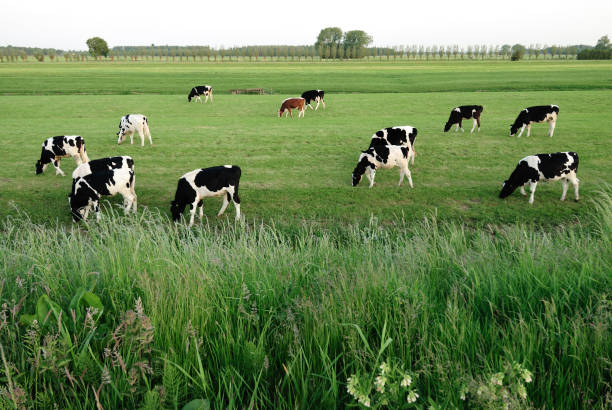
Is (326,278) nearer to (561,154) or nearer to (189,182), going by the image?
(189,182)

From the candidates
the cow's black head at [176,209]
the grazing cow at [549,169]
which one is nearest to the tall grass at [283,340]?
the cow's black head at [176,209]

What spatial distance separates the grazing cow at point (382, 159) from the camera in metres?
13.0

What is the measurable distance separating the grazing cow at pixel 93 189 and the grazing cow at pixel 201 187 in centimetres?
131

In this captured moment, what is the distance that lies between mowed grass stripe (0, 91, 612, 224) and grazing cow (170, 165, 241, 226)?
1052 millimetres

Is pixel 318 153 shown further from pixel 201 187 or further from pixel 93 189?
pixel 93 189

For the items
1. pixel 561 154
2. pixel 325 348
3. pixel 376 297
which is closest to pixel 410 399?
pixel 325 348

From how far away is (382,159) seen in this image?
1301cm

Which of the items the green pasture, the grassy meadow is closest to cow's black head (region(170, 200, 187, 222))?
the green pasture

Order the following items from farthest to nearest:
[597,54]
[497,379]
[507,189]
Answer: [597,54], [507,189], [497,379]

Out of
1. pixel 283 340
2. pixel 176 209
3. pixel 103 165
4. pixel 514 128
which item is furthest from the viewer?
pixel 514 128

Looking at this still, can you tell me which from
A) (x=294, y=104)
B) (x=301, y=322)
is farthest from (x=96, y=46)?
(x=301, y=322)

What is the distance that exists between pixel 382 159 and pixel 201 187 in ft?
19.7

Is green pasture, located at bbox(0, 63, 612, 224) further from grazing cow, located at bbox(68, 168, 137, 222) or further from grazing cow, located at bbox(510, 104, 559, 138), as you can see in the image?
grazing cow, located at bbox(510, 104, 559, 138)

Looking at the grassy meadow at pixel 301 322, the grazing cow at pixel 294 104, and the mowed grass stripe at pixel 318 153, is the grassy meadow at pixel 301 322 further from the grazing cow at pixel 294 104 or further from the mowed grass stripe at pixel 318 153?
the grazing cow at pixel 294 104
